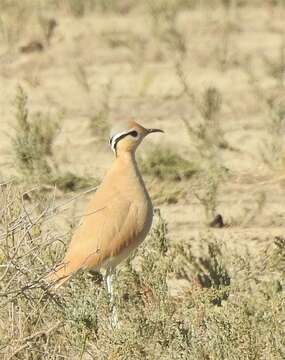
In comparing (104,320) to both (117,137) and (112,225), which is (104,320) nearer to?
(112,225)

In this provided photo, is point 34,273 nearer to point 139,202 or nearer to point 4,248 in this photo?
point 4,248

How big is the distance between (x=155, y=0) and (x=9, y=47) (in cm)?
238

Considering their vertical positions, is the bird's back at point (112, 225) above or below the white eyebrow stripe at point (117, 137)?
below

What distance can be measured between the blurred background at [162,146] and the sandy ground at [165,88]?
0.7 inches

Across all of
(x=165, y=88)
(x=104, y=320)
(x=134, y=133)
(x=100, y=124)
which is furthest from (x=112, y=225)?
(x=165, y=88)

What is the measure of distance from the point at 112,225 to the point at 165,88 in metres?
6.17

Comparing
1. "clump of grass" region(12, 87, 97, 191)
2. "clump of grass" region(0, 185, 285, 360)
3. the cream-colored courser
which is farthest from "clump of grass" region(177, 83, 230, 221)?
"clump of grass" region(0, 185, 285, 360)

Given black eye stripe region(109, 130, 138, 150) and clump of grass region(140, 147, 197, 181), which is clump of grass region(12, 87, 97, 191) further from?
black eye stripe region(109, 130, 138, 150)

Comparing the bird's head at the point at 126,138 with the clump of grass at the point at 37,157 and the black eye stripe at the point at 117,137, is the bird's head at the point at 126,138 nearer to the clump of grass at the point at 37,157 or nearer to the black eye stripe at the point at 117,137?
the black eye stripe at the point at 117,137

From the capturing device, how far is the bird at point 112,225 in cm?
621

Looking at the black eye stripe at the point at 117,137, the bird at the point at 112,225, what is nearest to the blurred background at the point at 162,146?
the bird at the point at 112,225

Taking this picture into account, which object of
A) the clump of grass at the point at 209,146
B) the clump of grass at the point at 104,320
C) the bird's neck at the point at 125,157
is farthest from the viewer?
the clump of grass at the point at 209,146

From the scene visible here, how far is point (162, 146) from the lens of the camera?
10.1 meters

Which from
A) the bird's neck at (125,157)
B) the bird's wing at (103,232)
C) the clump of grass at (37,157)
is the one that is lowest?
the clump of grass at (37,157)
